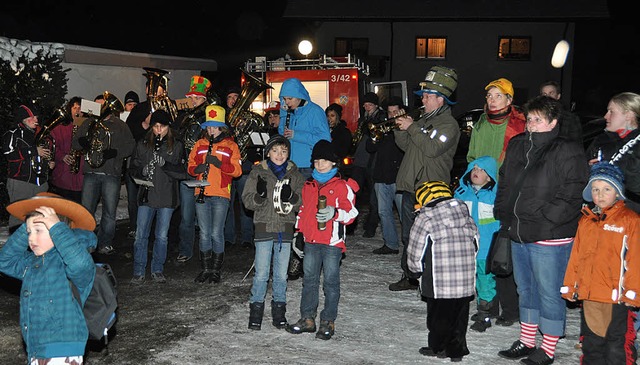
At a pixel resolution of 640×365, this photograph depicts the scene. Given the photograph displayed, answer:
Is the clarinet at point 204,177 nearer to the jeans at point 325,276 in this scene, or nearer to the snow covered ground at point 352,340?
the snow covered ground at point 352,340

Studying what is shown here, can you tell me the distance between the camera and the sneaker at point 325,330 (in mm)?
6242

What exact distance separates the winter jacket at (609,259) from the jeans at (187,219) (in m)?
4.96

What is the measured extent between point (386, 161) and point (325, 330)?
149 inches

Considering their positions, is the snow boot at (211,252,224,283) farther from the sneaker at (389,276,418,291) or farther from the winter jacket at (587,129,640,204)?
the winter jacket at (587,129,640,204)

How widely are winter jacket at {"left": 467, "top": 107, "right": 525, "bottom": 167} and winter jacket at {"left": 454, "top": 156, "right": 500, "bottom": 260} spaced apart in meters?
0.28

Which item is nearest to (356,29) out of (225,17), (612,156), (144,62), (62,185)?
(225,17)

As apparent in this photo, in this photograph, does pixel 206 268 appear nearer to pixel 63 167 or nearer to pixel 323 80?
pixel 63 167

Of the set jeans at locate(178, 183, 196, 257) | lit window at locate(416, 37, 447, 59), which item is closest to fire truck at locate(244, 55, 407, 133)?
jeans at locate(178, 183, 196, 257)

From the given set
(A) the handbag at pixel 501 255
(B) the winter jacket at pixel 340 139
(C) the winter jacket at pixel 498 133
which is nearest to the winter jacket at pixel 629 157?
(C) the winter jacket at pixel 498 133

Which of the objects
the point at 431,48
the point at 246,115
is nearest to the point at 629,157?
the point at 246,115

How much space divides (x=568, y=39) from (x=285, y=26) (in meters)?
14.2

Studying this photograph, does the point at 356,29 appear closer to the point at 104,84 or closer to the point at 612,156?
the point at 104,84

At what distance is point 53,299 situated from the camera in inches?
164

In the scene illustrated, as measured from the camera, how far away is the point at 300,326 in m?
6.40
